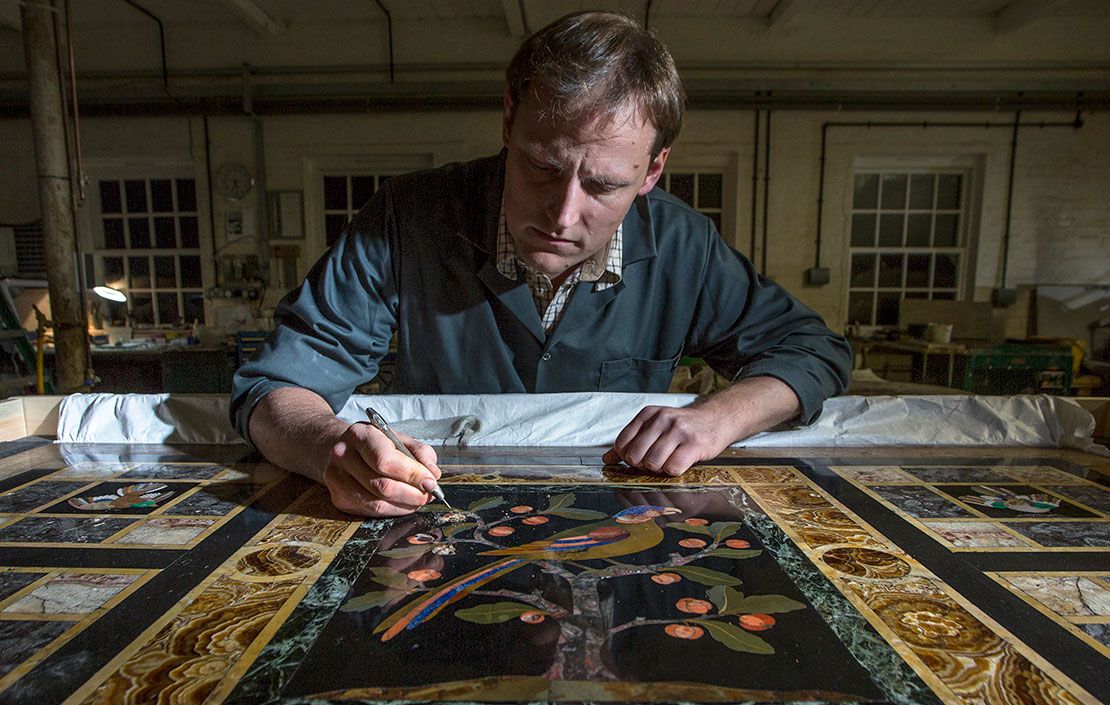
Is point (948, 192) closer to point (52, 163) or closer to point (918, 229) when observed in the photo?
point (918, 229)

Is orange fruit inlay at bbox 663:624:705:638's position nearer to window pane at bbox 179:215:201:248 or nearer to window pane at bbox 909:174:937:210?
window pane at bbox 909:174:937:210

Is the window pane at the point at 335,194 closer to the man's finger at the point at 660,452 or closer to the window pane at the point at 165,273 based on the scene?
the window pane at the point at 165,273

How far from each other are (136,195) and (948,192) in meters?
7.95

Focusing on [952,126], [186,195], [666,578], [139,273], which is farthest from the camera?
→ [139,273]

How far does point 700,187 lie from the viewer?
5410 mm

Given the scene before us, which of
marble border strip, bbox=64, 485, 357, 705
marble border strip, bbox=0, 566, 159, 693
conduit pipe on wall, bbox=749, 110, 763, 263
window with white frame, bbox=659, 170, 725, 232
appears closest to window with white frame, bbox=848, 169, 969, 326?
conduit pipe on wall, bbox=749, 110, 763, 263

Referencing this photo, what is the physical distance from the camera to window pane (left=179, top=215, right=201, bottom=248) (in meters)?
5.68

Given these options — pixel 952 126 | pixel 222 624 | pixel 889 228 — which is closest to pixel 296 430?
pixel 222 624

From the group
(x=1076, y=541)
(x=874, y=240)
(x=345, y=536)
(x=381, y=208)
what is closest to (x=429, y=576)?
(x=345, y=536)

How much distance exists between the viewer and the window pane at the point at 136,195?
5707mm

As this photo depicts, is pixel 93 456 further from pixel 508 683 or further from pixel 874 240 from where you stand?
pixel 874 240

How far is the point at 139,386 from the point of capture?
468 centimetres

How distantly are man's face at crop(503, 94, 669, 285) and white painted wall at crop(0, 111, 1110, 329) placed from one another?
4345mm

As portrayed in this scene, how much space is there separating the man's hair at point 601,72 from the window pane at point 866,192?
4992 mm
